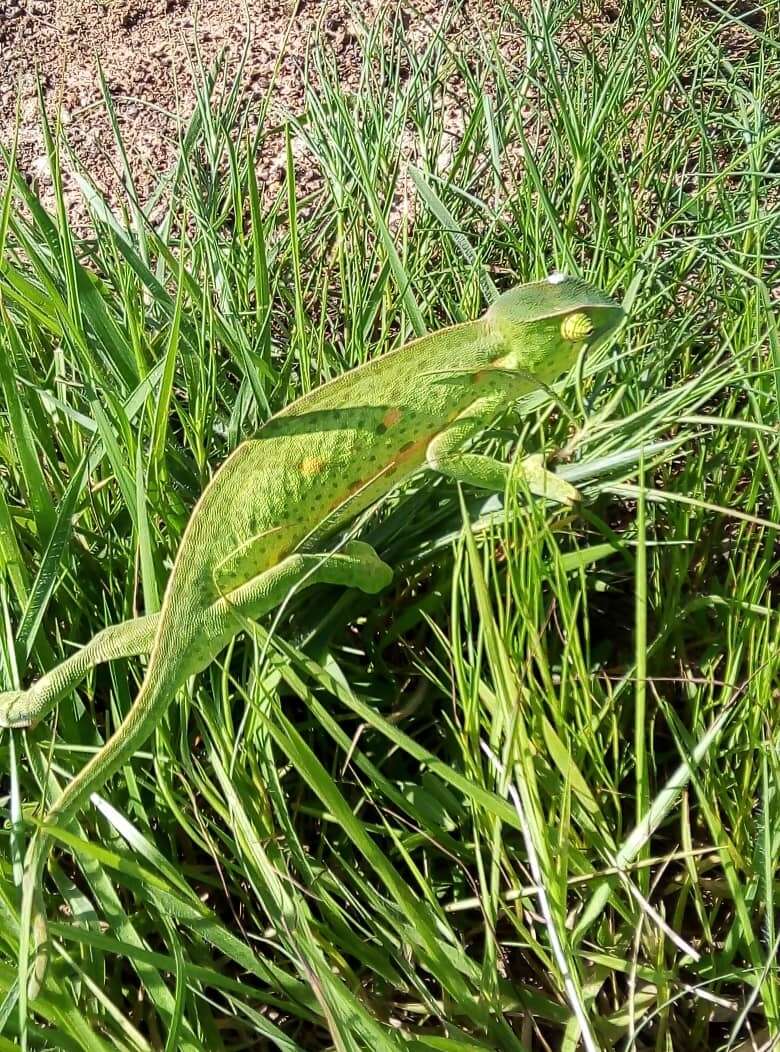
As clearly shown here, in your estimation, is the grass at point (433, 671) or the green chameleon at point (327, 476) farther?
the green chameleon at point (327, 476)

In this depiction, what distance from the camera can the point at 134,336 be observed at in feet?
5.08

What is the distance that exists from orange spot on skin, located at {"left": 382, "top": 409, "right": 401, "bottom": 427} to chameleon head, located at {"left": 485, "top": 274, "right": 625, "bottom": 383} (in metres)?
0.19

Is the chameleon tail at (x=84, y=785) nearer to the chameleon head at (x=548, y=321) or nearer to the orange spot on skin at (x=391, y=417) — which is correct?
the orange spot on skin at (x=391, y=417)

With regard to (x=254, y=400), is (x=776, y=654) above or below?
below

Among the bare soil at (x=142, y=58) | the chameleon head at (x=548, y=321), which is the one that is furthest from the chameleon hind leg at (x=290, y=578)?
the bare soil at (x=142, y=58)

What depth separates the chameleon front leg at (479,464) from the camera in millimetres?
1291

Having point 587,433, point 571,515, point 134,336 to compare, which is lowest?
point 571,515

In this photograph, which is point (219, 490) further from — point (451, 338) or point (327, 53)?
point (327, 53)

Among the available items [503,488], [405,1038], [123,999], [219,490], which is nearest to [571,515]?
Result: [503,488]

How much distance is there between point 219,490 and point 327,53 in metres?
1.75

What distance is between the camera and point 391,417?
1.36 metres

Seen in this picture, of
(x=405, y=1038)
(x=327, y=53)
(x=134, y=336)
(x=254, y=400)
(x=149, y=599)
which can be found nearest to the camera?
(x=405, y=1038)

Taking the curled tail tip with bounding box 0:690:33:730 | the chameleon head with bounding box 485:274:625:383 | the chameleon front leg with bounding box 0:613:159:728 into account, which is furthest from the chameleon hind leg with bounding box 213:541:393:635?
the chameleon head with bounding box 485:274:625:383

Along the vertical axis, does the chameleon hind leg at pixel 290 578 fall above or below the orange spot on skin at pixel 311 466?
below
